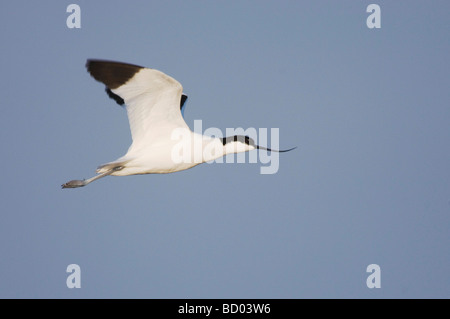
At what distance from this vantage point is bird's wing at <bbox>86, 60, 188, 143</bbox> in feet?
34.9

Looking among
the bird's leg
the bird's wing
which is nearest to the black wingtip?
the bird's wing

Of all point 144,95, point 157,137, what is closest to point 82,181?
point 157,137

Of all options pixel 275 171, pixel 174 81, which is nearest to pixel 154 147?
pixel 174 81

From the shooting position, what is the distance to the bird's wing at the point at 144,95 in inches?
418

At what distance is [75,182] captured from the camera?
11758mm

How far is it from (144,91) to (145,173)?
4.84 feet

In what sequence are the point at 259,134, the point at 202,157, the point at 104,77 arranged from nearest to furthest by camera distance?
the point at 104,77 < the point at 202,157 < the point at 259,134

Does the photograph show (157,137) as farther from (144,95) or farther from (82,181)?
(82,181)

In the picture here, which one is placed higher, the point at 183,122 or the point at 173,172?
the point at 183,122

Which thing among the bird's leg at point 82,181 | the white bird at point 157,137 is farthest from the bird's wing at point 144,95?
the bird's leg at point 82,181

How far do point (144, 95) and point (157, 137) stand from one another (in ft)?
2.85

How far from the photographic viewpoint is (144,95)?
36.9 feet

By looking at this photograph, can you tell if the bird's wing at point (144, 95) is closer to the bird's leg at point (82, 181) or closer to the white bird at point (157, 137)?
the white bird at point (157, 137)
